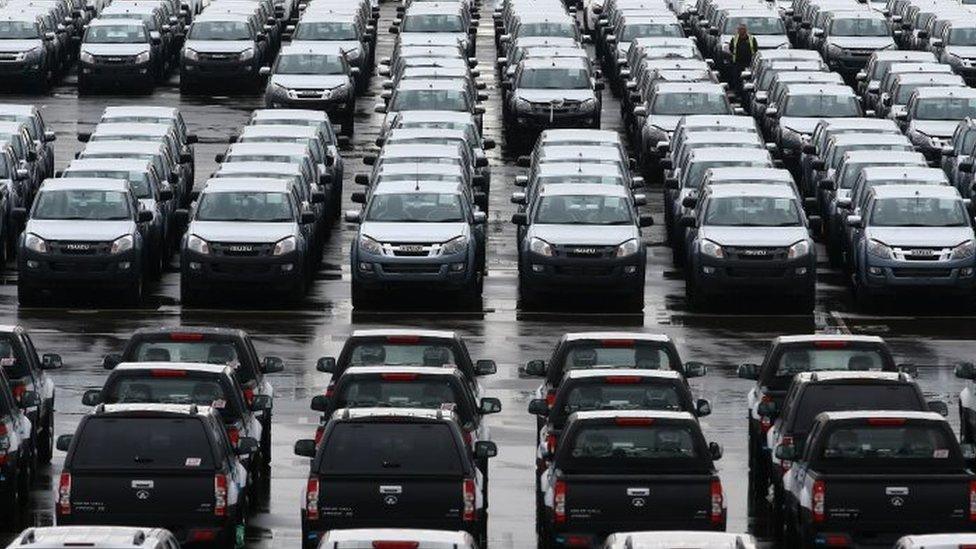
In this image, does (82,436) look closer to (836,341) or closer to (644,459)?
(644,459)

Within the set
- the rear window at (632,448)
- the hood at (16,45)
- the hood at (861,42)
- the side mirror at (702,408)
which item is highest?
the rear window at (632,448)

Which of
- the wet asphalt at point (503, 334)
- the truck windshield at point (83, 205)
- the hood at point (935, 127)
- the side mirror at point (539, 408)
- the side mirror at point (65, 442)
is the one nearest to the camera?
the side mirror at point (65, 442)

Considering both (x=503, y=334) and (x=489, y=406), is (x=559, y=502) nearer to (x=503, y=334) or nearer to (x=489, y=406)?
(x=489, y=406)

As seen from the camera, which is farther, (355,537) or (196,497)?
(196,497)

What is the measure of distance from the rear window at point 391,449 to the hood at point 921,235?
17281mm

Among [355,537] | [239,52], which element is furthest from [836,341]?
[239,52]

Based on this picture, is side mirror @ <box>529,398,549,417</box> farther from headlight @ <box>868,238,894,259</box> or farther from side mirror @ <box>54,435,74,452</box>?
headlight @ <box>868,238,894,259</box>

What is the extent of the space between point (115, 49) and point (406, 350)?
35.3m

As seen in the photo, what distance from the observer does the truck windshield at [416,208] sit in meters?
40.9

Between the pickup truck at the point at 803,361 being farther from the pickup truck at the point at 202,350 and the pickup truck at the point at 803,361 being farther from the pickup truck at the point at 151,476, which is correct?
the pickup truck at the point at 151,476

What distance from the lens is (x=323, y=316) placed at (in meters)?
39.9

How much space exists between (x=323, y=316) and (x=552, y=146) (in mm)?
9216

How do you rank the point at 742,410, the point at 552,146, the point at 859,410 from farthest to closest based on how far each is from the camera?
the point at 552,146, the point at 742,410, the point at 859,410

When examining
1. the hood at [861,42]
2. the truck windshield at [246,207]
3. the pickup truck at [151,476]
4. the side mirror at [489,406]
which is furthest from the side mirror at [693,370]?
the hood at [861,42]
